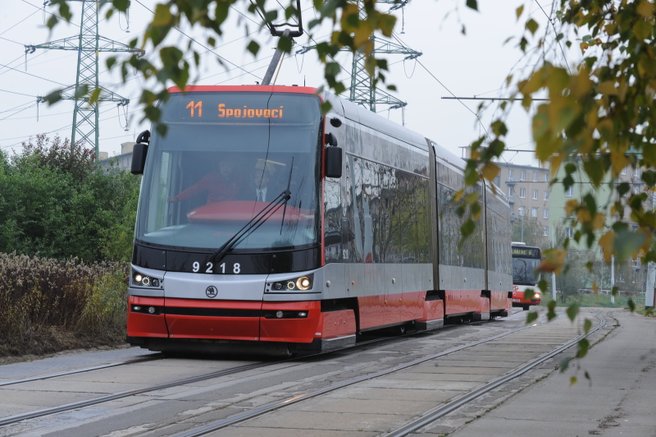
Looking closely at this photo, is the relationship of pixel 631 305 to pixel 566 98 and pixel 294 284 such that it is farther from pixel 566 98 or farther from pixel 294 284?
pixel 294 284

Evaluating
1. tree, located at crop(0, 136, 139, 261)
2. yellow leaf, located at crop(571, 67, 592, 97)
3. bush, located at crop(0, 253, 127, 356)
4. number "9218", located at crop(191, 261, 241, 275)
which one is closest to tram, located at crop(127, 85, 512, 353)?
number "9218", located at crop(191, 261, 241, 275)

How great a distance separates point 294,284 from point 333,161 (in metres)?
1.56

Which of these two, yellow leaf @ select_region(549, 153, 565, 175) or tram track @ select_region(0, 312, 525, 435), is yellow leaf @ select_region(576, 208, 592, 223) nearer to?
yellow leaf @ select_region(549, 153, 565, 175)

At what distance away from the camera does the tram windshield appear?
47.6 ft

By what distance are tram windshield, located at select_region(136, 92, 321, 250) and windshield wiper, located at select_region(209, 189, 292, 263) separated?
17mm

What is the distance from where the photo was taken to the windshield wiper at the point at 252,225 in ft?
47.2

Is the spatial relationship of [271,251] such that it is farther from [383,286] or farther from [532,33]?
[532,33]

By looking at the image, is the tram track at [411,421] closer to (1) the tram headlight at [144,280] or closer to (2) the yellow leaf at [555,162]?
(2) the yellow leaf at [555,162]

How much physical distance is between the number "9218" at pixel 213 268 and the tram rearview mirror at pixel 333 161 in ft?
5.19

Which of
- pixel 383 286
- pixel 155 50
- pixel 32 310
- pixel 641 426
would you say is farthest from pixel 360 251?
pixel 155 50

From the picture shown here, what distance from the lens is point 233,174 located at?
580 inches

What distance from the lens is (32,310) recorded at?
1664 centimetres

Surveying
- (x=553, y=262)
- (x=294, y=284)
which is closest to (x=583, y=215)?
(x=553, y=262)

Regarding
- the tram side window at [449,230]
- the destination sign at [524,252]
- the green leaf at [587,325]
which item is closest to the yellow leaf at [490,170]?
the green leaf at [587,325]
